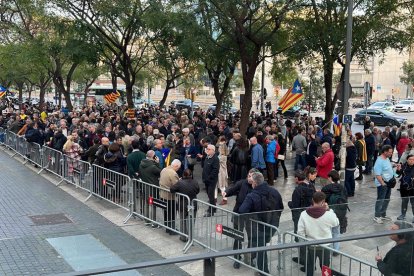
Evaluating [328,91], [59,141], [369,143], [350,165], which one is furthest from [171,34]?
[350,165]

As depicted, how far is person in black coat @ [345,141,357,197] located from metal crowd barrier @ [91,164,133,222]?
5475 millimetres

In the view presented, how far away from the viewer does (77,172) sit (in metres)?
12.7

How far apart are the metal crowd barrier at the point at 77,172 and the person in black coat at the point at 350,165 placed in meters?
6.40

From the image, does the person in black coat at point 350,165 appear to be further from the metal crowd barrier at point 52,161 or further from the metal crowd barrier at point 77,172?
the metal crowd barrier at point 52,161

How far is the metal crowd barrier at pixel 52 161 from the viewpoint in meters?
14.0

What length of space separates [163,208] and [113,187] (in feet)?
7.28

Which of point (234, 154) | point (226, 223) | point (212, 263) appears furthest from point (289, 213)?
point (234, 154)

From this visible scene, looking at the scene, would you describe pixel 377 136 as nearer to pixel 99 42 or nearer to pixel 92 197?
pixel 92 197

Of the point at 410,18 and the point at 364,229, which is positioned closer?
the point at 364,229

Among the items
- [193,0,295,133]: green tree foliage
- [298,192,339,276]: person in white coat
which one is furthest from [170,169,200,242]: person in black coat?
[193,0,295,133]: green tree foliage

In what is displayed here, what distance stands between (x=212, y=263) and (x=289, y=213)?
3.92m

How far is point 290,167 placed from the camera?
17.5 meters

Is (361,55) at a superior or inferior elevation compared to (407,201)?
superior

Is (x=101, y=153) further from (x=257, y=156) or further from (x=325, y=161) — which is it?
(x=325, y=161)
